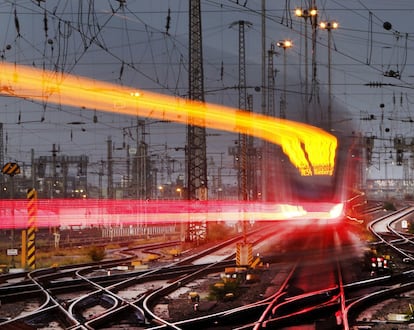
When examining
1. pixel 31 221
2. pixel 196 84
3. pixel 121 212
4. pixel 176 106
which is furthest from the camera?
pixel 121 212

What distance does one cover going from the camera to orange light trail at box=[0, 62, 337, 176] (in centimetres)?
2167

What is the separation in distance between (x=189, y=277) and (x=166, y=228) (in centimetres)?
2693

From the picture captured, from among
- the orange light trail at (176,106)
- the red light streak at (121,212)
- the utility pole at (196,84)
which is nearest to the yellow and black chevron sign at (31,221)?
the orange light trail at (176,106)

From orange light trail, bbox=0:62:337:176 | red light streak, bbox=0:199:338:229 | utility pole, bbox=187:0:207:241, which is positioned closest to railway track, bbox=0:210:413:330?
orange light trail, bbox=0:62:337:176

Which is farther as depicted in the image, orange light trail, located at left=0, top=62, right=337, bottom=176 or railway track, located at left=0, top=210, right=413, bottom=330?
orange light trail, located at left=0, top=62, right=337, bottom=176

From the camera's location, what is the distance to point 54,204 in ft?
134

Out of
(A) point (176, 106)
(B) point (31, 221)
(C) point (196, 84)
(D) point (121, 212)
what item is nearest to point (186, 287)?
(B) point (31, 221)

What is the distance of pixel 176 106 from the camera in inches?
1197

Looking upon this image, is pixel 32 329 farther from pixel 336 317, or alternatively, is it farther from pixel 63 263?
pixel 63 263

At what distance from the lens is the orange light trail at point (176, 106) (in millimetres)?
21672

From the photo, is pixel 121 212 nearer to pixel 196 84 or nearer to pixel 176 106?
pixel 176 106

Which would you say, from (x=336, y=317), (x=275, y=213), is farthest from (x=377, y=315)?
(x=275, y=213)

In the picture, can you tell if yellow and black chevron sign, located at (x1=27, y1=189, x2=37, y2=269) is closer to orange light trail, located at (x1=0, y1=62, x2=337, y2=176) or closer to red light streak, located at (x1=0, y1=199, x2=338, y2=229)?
orange light trail, located at (x1=0, y1=62, x2=337, y2=176)

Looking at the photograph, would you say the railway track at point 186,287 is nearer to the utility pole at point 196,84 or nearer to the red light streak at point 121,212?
the utility pole at point 196,84
